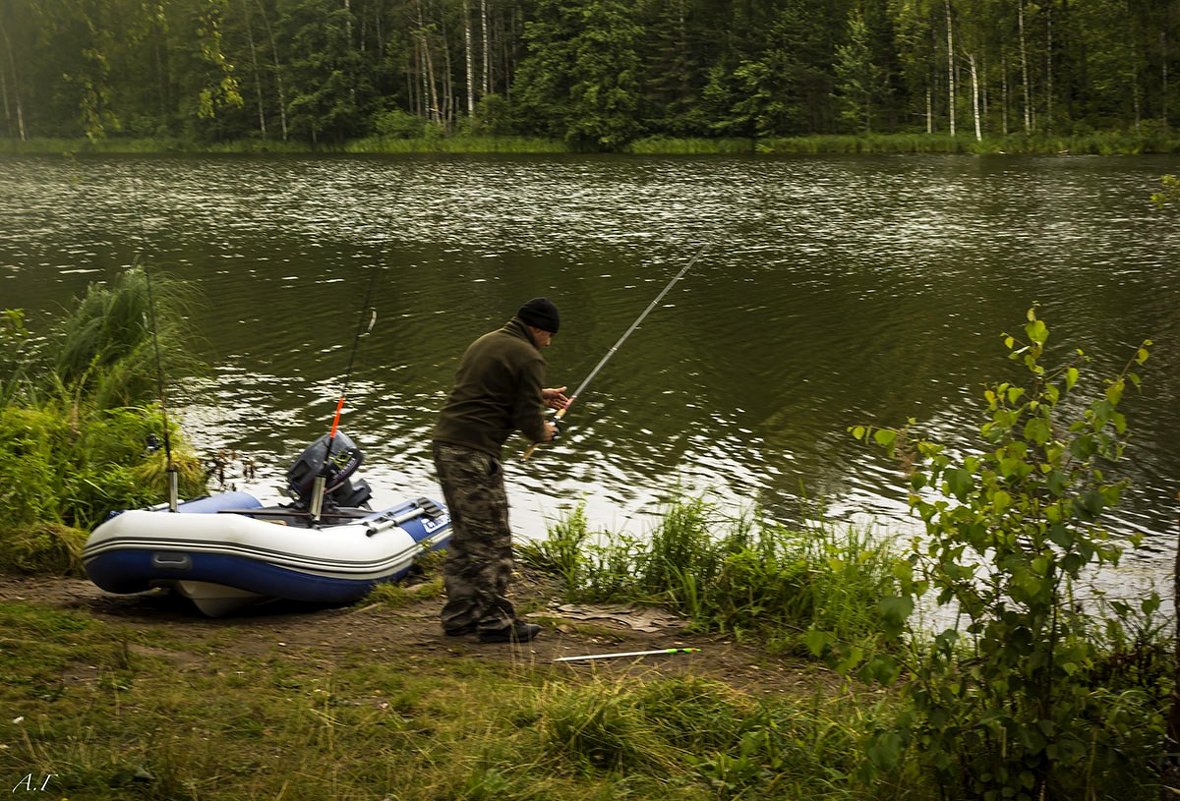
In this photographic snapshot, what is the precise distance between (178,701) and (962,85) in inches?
2202

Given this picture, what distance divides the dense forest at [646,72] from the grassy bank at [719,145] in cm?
107

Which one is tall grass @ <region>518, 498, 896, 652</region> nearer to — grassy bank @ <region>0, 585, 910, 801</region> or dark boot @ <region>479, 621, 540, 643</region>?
dark boot @ <region>479, 621, 540, 643</region>

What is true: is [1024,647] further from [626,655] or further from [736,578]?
[736,578]

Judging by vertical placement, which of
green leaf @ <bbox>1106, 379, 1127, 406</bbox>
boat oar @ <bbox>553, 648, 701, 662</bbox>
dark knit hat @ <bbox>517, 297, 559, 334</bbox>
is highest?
dark knit hat @ <bbox>517, 297, 559, 334</bbox>

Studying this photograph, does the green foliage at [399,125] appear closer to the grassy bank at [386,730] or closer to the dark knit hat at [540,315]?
the dark knit hat at [540,315]

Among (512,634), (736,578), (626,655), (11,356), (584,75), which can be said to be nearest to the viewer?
(626,655)

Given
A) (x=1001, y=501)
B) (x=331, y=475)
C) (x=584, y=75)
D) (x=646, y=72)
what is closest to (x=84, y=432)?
(x=331, y=475)

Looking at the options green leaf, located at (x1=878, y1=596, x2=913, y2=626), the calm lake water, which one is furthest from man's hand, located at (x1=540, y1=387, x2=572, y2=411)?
green leaf, located at (x1=878, y1=596, x2=913, y2=626)

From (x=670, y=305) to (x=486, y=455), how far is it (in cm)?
1222

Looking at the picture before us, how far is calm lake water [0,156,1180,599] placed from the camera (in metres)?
10.9

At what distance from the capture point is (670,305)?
1839 cm

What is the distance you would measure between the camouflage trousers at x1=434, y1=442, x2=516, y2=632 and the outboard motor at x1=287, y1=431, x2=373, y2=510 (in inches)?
54.7

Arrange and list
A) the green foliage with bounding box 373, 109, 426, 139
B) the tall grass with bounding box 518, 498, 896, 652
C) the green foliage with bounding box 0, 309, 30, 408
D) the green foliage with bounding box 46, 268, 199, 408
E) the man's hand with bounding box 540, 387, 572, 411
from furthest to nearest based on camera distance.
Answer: the green foliage with bounding box 373, 109, 426, 139 → the green foliage with bounding box 46, 268, 199, 408 → the green foliage with bounding box 0, 309, 30, 408 → the man's hand with bounding box 540, 387, 572, 411 → the tall grass with bounding box 518, 498, 896, 652

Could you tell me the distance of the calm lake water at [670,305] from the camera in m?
10.9
